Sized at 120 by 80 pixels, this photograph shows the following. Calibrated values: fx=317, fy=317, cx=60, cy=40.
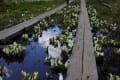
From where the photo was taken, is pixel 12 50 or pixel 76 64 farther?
pixel 12 50

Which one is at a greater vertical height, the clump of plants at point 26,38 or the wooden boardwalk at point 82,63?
the wooden boardwalk at point 82,63

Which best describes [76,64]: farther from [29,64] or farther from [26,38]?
[26,38]

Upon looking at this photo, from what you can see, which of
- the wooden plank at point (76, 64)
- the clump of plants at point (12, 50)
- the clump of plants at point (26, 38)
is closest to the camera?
the wooden plank at point (76, 64)

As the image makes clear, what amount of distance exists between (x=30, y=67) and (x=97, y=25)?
558cm

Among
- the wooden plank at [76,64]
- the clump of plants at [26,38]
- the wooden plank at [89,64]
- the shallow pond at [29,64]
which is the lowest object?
the shallow pond at [29,64]

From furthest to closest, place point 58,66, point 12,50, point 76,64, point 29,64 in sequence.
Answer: point 12,50 < point 29,64 < point 58,66 < point 76,64

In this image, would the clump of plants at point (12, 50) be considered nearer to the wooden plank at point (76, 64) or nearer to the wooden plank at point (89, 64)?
the wooden plank at point (76, 64)

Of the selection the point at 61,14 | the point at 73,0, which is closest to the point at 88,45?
the point at 61,14

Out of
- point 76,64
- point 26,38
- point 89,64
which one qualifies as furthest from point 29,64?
point 26,38

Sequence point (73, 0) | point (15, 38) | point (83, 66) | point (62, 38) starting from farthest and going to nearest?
point (73, 0)
point (15, 38)
point (62, 38)
point (83, 66)

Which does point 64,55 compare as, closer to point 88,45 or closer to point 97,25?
point 88,45

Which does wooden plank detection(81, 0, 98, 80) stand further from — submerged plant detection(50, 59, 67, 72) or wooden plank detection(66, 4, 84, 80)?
submerged plant detection(50, 59, 67, 72)

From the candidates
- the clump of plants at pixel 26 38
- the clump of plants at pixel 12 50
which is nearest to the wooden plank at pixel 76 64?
the clump of plants at pixel 12 50

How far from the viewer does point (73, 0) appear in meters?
23.1
